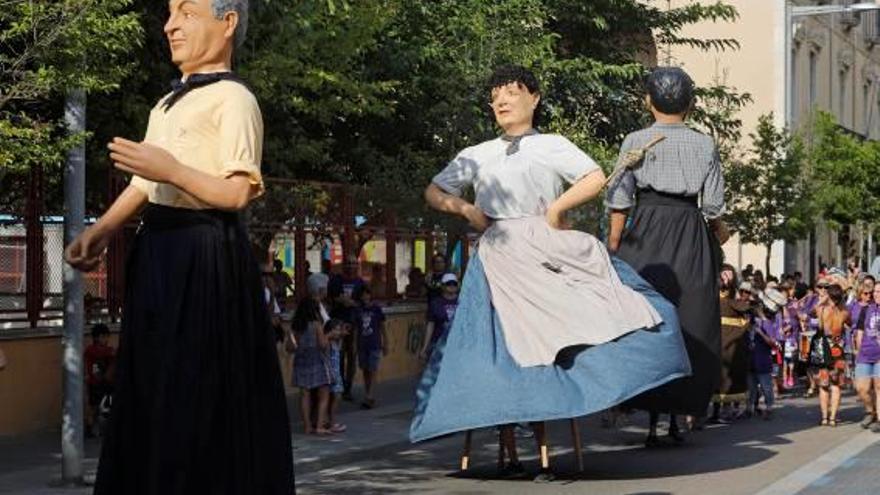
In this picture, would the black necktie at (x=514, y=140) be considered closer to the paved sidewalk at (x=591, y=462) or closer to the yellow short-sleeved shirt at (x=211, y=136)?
the paved sidewalk at (x=591, y=462)

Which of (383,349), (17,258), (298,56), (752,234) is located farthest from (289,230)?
(752,234)

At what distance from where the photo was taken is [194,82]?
580 centimetres

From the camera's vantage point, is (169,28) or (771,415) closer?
(169,28)

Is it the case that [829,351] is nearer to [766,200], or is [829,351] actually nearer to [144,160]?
[144,160]

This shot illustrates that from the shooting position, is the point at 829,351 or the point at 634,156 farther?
the point at 829,351

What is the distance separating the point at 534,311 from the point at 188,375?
17.4 ft

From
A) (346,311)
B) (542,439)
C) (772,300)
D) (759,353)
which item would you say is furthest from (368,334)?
Result: (542,439)

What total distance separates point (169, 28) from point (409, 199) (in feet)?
55.7

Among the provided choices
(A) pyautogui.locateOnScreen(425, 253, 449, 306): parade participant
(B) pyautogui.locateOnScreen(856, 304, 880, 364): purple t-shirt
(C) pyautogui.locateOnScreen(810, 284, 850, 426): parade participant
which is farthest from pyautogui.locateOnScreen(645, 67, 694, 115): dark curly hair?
(A) pyautogui.locateOnScreen(425, 253, 449, 306): parade participant

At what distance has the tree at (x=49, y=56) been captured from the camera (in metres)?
9.90

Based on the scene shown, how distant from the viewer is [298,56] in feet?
55.7

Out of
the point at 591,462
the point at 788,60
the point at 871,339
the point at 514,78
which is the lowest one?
the point at 591,462

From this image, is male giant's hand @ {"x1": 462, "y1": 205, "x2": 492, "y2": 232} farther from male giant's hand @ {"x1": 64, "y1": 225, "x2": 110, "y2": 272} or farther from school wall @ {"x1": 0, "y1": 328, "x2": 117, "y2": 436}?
school wall @ {"x1": 0, "y1": 328, "x2": 117, "y2": 436}

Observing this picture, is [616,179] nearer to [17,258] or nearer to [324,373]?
[324,373]
